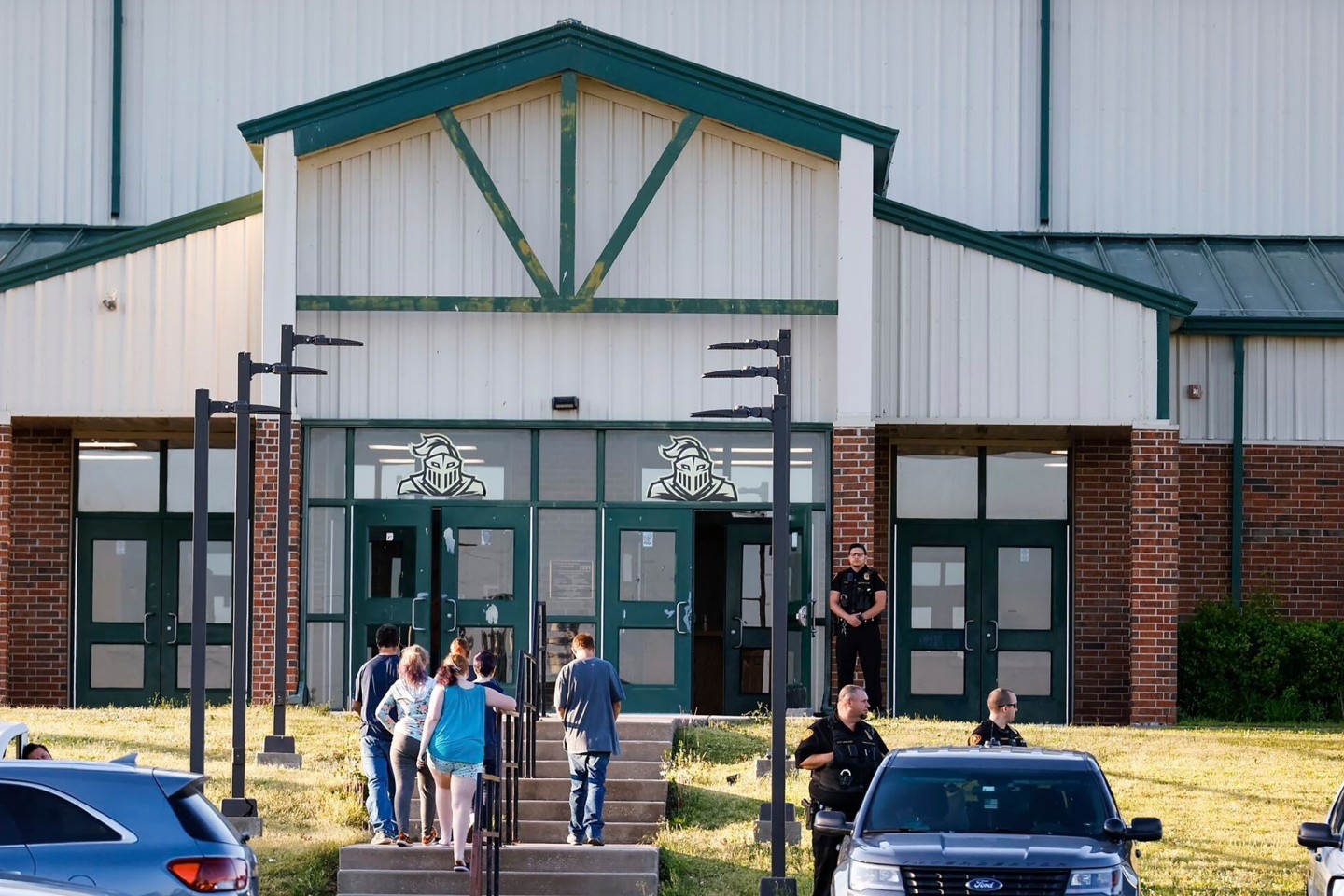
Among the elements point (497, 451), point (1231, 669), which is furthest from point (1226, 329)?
point (497, 451)

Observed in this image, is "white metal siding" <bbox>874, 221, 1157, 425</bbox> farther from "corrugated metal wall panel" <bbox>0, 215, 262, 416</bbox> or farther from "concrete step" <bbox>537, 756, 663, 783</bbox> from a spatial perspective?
"corrugated metal wall panel" <bbox>0, 215, 262, 416</bbox>

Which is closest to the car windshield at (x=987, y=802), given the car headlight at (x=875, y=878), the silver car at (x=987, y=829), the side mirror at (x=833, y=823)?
the silver car at (x=987, y=829)

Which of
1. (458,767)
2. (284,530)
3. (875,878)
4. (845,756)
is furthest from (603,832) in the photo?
(875,878)

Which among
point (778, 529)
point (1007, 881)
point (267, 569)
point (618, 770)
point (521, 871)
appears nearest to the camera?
point (1007, 881)

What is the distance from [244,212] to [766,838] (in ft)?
34.7

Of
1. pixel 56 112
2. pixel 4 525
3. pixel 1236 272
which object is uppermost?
pixel 56 112

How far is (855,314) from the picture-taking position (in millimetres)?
22641

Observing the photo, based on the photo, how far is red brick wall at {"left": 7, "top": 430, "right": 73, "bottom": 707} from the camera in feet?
83.4

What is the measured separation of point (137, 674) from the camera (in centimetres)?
2609

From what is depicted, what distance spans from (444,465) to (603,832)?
633 cm

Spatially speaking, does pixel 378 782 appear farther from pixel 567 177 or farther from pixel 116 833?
pixel 567 177

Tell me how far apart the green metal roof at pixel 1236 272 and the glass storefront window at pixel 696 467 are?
185 inches

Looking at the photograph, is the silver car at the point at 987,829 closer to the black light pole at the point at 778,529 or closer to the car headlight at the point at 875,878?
the car headlight at the point at 875,878


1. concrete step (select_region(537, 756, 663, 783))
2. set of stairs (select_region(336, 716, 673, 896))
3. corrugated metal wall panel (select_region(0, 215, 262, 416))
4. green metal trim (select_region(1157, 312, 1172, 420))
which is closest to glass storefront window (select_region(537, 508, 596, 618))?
concrete step (select_region(537, 756, 663, 783))
